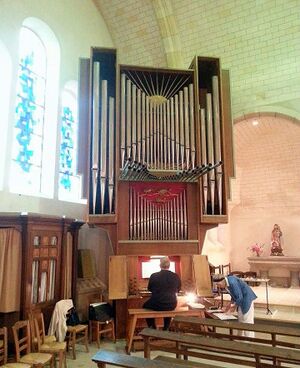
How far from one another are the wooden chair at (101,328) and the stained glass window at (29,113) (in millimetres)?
2867

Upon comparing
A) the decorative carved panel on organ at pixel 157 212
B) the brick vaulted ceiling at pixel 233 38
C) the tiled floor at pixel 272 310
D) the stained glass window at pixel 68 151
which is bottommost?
the tiled floor at pixel 272 310

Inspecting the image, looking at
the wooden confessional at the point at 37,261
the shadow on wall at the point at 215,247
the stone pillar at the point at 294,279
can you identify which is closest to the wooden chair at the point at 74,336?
the wooden confessional at the point at 37,261

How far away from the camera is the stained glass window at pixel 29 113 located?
22.0 feet

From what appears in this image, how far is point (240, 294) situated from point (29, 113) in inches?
206

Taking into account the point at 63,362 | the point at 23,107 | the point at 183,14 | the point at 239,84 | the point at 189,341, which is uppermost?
the point at 183,14

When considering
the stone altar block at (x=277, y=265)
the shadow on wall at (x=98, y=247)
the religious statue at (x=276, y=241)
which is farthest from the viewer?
the religious statue at (x=276, y=241)

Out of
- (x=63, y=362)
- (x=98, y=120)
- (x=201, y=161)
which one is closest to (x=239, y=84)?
(x=201, y=161)

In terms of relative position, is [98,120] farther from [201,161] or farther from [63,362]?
→ [63,362]

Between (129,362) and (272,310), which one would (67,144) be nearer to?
(129,362)

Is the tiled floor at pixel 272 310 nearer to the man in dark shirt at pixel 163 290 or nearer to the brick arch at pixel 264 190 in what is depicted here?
the man in dark shirt at pixel 163 290

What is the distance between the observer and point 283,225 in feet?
→ 40.7

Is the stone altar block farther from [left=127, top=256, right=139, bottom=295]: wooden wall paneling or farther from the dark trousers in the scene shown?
the dark trousers

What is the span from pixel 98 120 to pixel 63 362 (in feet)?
12.8

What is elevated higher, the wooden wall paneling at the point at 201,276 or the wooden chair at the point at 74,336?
the wooden wall paneling at the point at 201,276
